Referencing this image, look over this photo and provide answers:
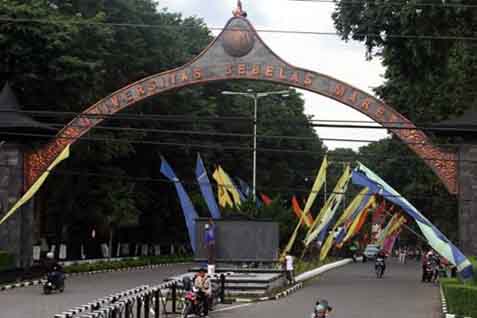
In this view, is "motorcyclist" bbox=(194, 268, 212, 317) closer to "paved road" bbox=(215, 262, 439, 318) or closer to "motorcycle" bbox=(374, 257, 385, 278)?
"paved road" bbox=(215, 262, 439, 318)

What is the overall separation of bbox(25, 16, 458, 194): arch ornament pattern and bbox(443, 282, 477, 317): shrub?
11597 millimetres

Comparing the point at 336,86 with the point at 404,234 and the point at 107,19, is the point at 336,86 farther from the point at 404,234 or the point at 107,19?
the point at 404,234

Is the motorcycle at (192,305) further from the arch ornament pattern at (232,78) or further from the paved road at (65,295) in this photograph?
the arch ornament pattern at (232,78)

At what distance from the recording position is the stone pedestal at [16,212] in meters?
32.4

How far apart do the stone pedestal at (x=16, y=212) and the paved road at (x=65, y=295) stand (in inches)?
77.9

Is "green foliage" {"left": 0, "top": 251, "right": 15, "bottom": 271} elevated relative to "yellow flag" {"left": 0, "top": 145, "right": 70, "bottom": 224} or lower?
lower

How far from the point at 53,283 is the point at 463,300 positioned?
12015 millimetres

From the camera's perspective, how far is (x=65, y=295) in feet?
84.4

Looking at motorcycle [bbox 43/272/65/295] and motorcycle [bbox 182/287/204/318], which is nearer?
motorcycle [bbox 182/287/204/318]

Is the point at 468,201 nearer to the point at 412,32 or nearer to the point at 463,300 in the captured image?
the point at 412,32

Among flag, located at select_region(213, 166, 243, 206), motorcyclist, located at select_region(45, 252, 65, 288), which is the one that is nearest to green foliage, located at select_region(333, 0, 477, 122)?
flag, located at select_region(213, 166, 243, 206)

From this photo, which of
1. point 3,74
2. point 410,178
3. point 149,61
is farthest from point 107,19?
point 410,178

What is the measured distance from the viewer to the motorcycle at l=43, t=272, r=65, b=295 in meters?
26.2

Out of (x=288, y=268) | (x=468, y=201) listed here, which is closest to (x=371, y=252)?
(x=288, y=268)
